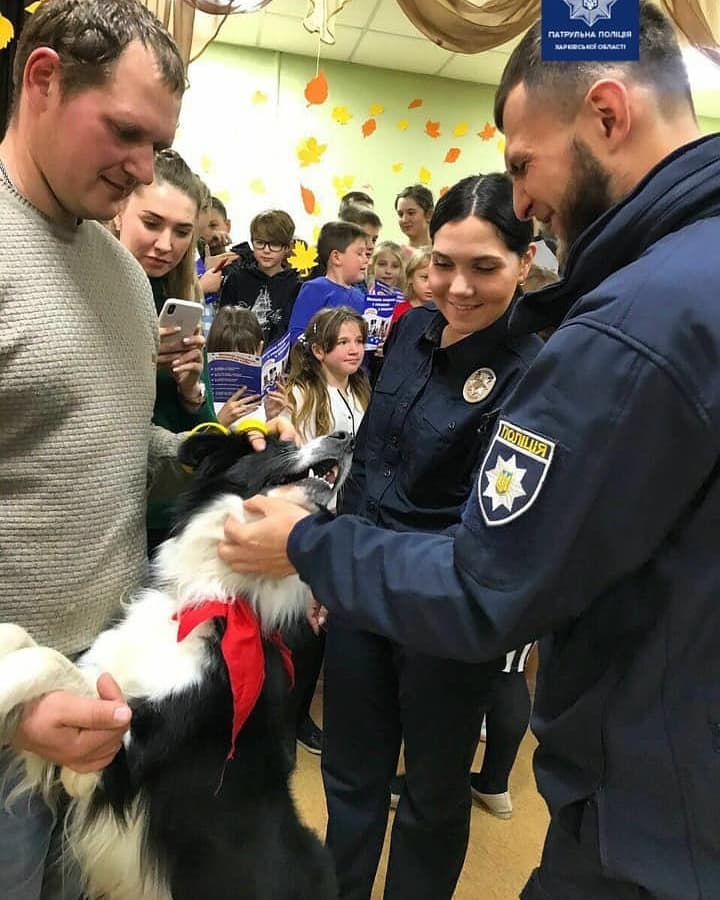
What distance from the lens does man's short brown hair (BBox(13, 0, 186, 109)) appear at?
101 centimetres

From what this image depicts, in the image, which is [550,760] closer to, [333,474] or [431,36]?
[333,474]

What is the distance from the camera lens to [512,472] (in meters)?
0.85

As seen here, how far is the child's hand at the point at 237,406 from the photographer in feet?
7.57

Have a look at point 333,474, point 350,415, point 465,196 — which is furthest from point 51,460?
point 350,415

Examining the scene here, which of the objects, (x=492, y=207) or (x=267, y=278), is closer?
(x=492, y=207)

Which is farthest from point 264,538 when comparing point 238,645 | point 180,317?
point 180,317

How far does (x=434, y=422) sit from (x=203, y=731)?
30.6 inches

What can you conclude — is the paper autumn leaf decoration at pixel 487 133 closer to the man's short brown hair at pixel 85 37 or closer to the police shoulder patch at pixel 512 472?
the man's short brown hair at pixel 85 37

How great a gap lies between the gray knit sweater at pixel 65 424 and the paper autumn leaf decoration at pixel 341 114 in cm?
619

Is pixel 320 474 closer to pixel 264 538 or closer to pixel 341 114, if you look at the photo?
pixel 264 538

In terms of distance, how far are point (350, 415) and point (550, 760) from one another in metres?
1.91

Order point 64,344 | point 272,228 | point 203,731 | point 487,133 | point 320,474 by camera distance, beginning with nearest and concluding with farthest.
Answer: point 64,344
point 203,731
point 320,474
point 272,228
point 487,133

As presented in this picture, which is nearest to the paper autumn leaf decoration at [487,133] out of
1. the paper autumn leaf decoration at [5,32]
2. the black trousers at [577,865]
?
the paper autumn leaf decoration at [5,32]

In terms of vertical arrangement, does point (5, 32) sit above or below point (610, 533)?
above
